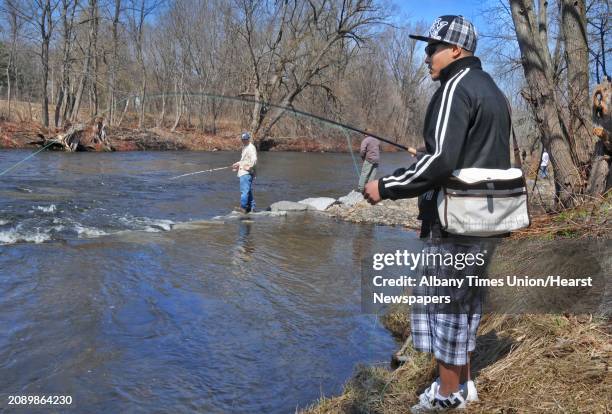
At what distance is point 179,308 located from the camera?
566 centimetres

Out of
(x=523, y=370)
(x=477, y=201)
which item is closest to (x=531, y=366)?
(x=523, y=370)

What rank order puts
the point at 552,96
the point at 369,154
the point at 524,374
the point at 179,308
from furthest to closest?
1. the point at 369,154
2. the point at 552,96
3. the point at 179,308
4. the point at 524,374

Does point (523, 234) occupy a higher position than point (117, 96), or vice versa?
point (117, 96)

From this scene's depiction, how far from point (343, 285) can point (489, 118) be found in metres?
4.51

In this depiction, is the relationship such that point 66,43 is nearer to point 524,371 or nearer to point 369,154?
point 369,154

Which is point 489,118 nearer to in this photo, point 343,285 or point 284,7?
point 343,285

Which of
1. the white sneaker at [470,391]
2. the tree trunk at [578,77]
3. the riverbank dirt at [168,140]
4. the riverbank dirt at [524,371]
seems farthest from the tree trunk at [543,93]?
the riverbank dirt at [168,140]

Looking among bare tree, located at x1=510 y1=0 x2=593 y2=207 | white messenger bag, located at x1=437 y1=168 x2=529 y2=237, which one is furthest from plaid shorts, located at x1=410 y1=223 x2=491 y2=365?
bare tree, located at x1=510 y1=0 x2=593 y2=207

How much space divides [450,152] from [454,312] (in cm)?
80

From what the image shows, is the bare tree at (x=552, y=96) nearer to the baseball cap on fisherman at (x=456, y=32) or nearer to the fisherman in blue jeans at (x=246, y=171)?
the baseball cap on fisherman at (x=456, y=32)

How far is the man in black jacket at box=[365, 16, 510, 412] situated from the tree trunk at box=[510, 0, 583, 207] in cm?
436

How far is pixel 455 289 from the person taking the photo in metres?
2.69

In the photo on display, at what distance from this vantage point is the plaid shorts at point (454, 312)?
2.67 meters

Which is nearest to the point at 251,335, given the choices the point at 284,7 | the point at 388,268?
the point at 388,268
